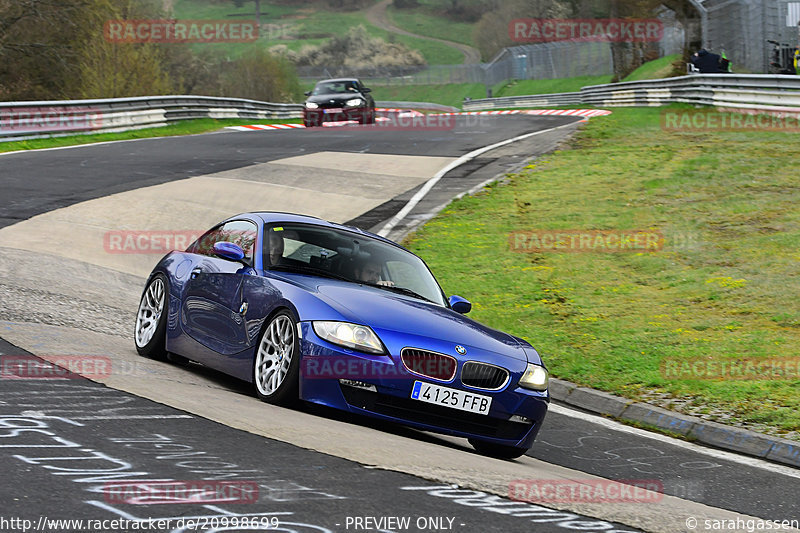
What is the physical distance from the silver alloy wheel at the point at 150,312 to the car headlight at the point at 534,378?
3461 millimetres

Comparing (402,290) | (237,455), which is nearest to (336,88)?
(402,290)

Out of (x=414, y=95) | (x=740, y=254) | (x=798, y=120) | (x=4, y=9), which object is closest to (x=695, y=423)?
(x=740, y=254)

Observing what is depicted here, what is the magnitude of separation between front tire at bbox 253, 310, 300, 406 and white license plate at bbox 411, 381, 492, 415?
0.83 meters

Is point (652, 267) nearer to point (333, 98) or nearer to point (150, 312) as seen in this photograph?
point (150, 312)

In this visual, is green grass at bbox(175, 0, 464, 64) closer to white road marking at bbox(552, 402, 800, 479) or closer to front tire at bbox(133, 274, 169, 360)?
front tire at bbox(133, 274, 169, 360)

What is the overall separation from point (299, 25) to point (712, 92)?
130597 millimetres

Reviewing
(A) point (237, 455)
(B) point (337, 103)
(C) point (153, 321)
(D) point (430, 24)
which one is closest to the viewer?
(A) point (237, 455)

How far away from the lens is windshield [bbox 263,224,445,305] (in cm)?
810

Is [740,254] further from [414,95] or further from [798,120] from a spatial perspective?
[414,95]

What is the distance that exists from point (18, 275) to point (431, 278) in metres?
5.32

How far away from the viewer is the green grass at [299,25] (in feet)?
460

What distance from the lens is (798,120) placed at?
25.9 meters

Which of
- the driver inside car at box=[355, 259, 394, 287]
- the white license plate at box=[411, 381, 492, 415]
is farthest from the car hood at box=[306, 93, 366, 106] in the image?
the white license plate at box=[411, 381, 492, 415]

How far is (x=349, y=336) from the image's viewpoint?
6.82 meters
